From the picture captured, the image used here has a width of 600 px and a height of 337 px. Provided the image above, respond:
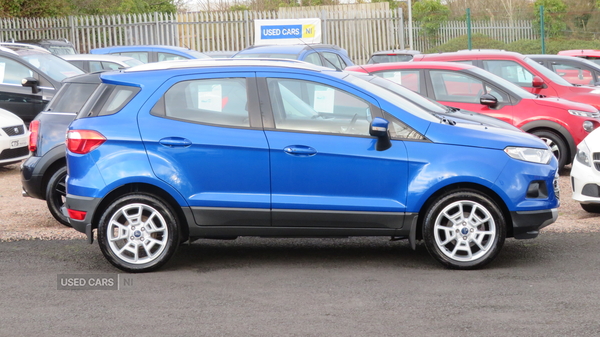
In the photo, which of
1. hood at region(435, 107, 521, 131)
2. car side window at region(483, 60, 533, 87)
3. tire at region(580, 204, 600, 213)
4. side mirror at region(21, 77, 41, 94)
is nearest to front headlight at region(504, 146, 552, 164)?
hood at region(435, 107, 521, 131)

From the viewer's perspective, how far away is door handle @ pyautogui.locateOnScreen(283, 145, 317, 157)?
6.28 metres

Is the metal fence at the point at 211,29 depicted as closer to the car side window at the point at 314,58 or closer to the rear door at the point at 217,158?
the car side window at the point at 314,58

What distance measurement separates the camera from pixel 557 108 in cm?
1136

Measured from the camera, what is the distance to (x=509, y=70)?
1339 centimetres

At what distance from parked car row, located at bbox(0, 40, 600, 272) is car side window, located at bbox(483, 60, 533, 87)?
276 inches

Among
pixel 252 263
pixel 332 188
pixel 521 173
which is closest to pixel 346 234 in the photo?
pixel 332 188

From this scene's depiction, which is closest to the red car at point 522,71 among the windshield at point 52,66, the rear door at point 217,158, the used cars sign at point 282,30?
the windshield at point 52,66

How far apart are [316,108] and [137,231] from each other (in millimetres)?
1712

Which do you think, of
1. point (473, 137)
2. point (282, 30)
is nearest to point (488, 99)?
point (473, 137)

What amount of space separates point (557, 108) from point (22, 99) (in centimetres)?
894

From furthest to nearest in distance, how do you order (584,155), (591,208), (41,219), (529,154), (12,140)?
(12,140) → (41,219) → (591,208) → (584,155) → (529,154)

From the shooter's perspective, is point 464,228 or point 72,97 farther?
point 72,97

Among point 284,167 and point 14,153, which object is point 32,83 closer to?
point 14,153

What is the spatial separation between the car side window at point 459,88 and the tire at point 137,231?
5.97m
